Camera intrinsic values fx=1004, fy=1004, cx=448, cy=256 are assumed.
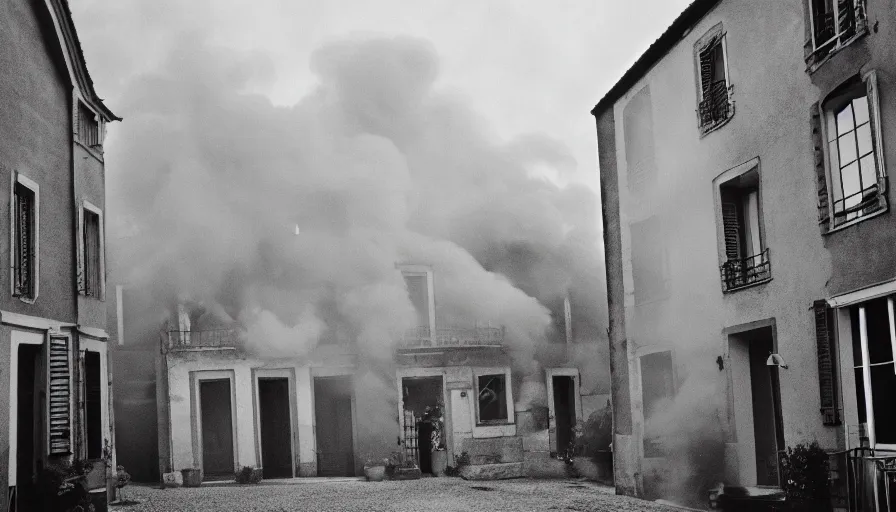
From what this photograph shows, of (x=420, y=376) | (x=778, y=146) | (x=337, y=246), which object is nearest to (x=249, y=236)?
(x=337, y=246)

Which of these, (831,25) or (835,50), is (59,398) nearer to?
(835,50)

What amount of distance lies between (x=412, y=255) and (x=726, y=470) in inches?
631

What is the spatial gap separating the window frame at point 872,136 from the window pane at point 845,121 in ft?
0.37

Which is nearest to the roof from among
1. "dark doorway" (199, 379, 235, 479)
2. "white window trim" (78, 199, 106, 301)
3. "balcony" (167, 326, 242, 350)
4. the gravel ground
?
the gravel ground

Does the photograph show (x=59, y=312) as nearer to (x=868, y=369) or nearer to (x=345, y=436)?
(x=868, y=369)

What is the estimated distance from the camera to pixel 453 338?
1149 inches

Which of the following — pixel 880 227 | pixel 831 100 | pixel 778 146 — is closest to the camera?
pixel 880 227

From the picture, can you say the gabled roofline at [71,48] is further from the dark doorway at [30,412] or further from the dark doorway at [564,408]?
the dark doorway at [564,408]

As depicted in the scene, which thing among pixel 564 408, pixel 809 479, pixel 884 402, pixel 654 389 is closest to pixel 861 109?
pixel 884 402

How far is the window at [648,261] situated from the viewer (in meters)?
17.7

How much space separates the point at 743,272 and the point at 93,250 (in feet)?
35.5

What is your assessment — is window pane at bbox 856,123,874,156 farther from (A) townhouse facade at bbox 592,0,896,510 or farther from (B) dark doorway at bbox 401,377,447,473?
(B) dark doorway at bbox 401,377,447,473

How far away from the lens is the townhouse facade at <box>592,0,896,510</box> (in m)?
11.3

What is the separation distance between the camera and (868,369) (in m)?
11.3
